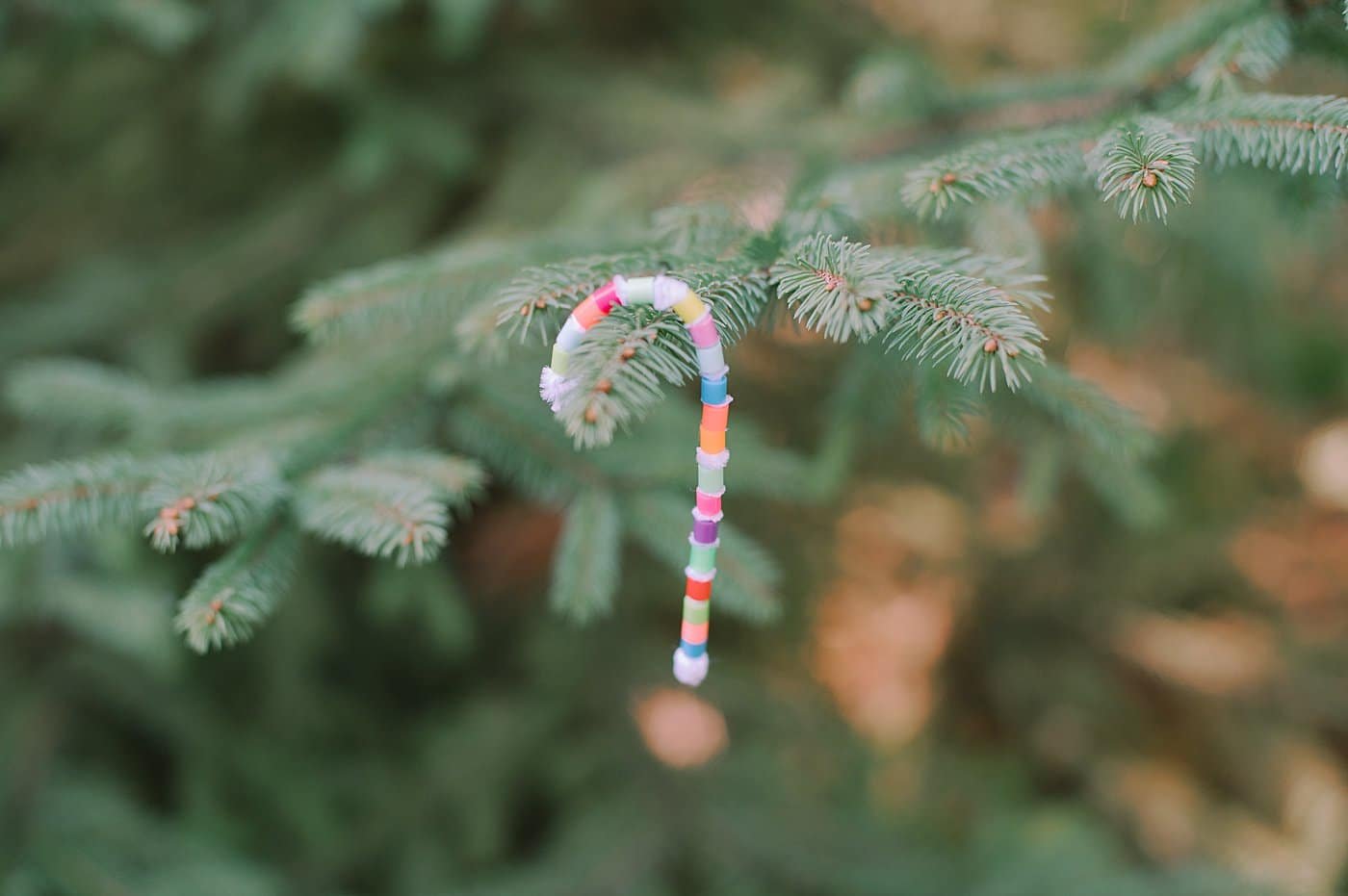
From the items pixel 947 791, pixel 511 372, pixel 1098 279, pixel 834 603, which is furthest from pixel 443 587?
pixel 834 603

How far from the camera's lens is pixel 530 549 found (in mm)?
2906

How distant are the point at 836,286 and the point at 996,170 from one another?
25 cm

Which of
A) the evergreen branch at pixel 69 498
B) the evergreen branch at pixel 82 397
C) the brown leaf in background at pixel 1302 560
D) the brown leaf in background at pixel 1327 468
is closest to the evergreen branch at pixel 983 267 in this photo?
the evergreen branch at pixel 69 498

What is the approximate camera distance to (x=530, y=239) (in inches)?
45.3

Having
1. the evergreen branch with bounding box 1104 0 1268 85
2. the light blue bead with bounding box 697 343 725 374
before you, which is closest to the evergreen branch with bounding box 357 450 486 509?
the light blue bead with bounding box 697 343 725 374

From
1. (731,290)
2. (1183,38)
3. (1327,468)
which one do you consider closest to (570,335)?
(731,290)

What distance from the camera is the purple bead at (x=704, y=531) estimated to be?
2.74 ft

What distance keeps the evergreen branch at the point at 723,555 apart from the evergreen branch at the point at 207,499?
1.48ft

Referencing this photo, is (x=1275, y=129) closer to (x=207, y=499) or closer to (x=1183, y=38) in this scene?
(x=1183, y=38)

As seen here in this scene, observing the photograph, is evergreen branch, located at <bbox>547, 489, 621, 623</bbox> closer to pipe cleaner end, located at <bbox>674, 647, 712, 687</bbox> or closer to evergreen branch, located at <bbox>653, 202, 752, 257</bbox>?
pipe cleaner end, located at <bbox>674, 647, 712, 687</bbox>

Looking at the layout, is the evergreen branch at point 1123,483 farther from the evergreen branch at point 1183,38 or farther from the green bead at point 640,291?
the green bead at point 640,291

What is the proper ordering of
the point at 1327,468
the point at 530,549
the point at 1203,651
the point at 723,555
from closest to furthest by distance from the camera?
1. the point at 723,555
2. the point at 530,549
3. the point at 1203,651
4. the point at 1327,468

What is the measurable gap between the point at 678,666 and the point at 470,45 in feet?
5.96

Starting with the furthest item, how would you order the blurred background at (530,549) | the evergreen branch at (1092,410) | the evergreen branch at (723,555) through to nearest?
the blurred background at (530,549) → the evergreen branch at (723,555) → the evergreen branch at (1092,410)
